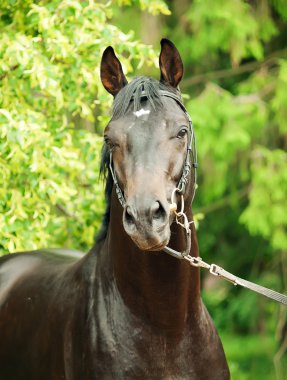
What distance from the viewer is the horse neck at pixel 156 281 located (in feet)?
13.4

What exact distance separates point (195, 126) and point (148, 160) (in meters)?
6.98

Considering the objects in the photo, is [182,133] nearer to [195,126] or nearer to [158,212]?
[158,212]

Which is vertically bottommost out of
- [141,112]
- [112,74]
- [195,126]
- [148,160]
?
[148,160]

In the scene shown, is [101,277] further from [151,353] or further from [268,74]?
[268,74]

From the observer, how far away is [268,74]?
449 inches

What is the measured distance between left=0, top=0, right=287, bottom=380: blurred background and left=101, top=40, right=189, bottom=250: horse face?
5.16 ft

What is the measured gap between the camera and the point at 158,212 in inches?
142

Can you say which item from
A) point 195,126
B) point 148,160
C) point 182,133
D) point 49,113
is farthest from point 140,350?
point 195,126

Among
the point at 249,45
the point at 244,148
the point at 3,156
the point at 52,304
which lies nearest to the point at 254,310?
the point at 244,148

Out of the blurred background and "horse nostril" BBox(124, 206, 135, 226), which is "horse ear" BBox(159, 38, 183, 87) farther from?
the blurred background

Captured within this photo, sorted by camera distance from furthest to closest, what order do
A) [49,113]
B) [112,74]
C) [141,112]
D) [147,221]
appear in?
1. [49,113]
2. [112,74]
3. [141,112]
4. [147,221]

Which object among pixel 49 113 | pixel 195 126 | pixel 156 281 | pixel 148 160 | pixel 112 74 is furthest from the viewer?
pixel 195 126

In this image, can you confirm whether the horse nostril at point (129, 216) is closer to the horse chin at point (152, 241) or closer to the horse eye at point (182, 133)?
the horse chin at point (152, 241)

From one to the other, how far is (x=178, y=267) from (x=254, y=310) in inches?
367
